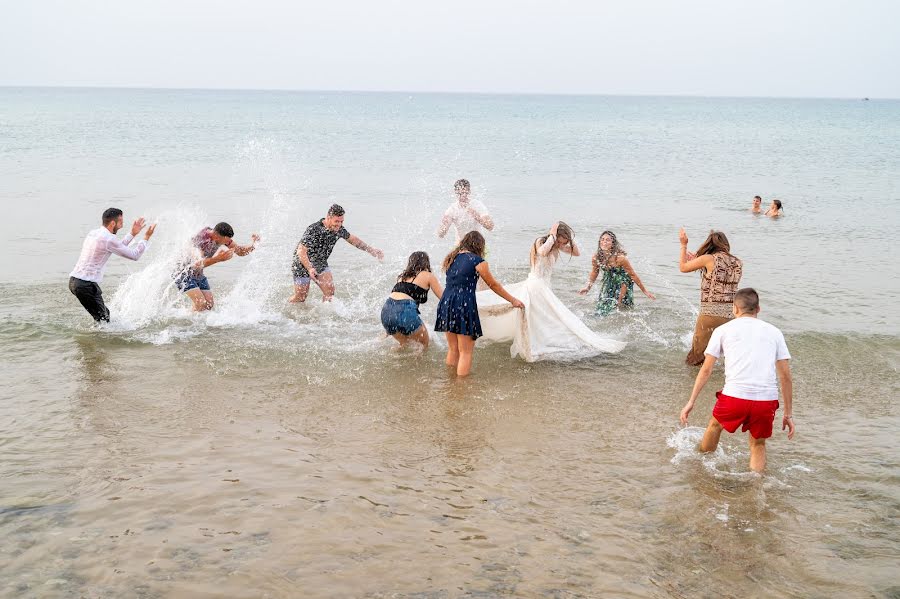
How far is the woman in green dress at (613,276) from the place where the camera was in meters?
10.0

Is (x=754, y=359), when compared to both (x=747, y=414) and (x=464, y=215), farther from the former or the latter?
(x=464, y=215)

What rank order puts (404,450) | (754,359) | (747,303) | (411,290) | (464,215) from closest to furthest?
(754,359)
(747,303)
(404,450)
(411,290)
(464,215)

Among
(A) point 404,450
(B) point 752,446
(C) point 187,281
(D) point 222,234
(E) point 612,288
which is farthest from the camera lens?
(E) point 612,288

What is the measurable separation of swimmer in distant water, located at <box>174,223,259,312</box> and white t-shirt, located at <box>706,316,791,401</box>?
6527mm

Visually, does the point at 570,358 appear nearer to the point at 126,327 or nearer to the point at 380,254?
the point at 380,254

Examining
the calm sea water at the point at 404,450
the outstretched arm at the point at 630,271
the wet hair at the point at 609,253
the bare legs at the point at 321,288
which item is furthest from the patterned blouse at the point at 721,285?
the bare legs at the point at 321,288

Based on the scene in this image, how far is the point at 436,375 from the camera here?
816 centimetres

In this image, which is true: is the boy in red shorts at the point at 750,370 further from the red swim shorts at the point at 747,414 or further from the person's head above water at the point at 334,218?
the person's head above water at the point at 334,218

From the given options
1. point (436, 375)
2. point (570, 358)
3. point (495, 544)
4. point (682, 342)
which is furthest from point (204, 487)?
point (682, 342)

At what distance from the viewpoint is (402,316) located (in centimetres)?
844

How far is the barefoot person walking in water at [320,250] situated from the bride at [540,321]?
2.34 m

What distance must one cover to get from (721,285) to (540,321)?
210cm

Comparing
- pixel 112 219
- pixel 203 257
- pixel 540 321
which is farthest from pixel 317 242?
pixel 540 321

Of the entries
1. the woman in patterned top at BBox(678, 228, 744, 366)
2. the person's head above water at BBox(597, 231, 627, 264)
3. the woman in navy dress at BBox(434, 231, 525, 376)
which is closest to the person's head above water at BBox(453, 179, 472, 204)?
the person's head above water at BBox(597, 231, 627, 264)
